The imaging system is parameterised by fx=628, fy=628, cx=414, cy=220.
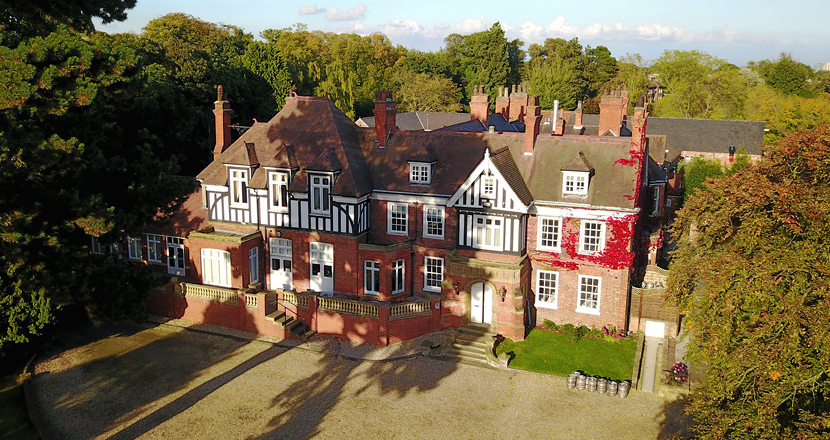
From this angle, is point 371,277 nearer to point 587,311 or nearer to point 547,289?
point 547,289

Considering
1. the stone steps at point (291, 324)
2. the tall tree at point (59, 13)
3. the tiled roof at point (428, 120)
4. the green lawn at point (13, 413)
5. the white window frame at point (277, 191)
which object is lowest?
the green lawn at point (13, 413)

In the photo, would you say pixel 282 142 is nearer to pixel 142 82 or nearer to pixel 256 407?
→ pixel 142 82

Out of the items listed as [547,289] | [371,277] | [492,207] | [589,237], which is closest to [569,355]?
[547,289]

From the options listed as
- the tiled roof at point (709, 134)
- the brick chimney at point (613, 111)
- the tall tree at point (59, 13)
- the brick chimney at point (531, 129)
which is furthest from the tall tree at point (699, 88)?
the tall tree at point (59, 13)

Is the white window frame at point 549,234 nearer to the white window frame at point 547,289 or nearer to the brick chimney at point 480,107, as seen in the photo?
the white window frame at point 547,289

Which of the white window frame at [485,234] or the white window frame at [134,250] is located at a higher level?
the white window frame at [485,234]
